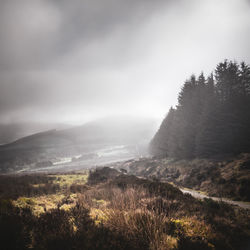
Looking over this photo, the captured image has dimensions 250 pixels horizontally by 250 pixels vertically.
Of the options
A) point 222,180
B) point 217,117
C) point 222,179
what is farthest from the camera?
point 217,117

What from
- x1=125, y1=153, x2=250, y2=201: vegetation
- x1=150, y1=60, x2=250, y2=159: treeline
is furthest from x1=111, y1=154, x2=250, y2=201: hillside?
x1=150, y1=60, x2=250, y2=159: treeline

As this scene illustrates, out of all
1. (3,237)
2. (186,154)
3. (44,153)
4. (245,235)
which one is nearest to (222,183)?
(245,235)

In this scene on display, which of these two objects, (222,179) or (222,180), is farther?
(222,179)

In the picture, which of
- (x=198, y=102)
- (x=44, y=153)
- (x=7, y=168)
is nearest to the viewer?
(x=198, y=102)

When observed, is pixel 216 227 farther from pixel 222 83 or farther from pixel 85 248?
pixel 222 83

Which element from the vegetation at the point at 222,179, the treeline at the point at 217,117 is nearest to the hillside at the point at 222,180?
the vegetation at the point at 222,179

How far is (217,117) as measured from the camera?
2228cm

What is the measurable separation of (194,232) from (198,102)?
28.4 meters

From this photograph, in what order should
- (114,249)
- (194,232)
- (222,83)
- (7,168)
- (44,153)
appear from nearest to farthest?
1. (114,249)
2. (194,232)
3. (222,83)
4. (7,168)
5. (44,153)

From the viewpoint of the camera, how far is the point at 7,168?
3359 inches

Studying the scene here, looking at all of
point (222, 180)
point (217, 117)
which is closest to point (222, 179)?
point (222, 180)

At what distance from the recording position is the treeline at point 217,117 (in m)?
20.5

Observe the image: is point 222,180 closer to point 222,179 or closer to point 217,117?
point 222,179

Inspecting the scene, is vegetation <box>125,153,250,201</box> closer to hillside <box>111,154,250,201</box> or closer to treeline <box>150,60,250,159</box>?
hillside <box>111,154,250,201</box>
